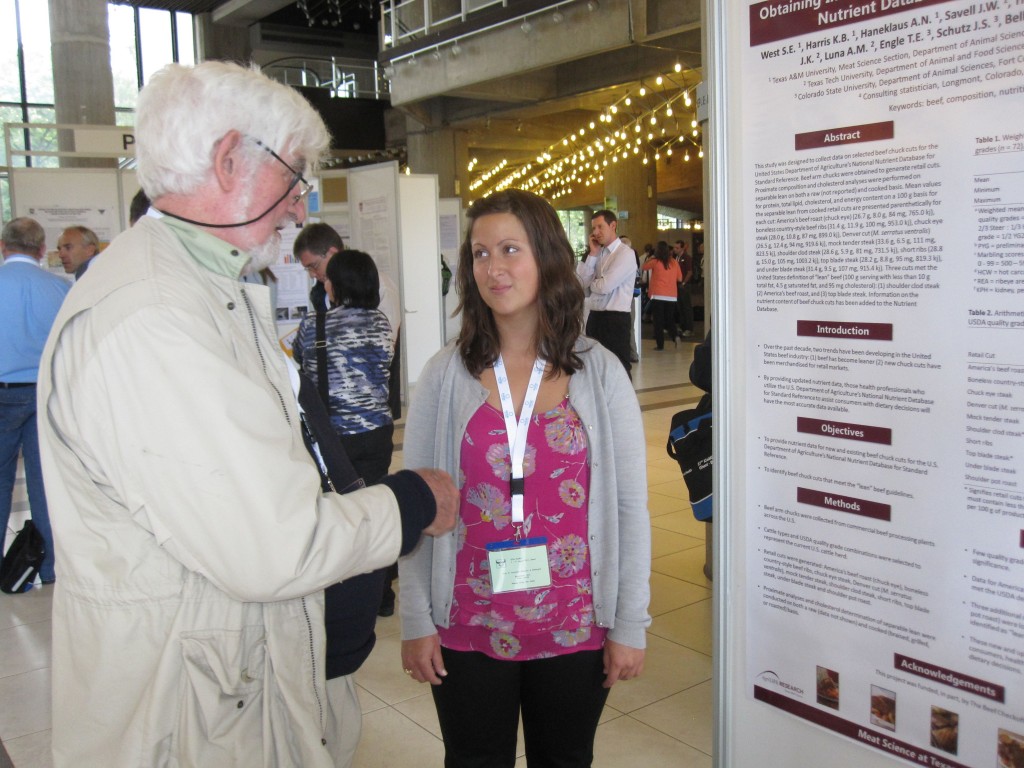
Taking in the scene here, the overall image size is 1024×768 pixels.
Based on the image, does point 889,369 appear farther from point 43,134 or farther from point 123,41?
point 43,134

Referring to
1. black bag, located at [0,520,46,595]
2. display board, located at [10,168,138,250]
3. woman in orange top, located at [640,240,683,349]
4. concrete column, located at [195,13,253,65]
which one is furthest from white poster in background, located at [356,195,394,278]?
concrete column, located at [195,13,253,65]

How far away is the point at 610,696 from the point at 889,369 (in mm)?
2061

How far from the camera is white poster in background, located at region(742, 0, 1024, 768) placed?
1270 mm

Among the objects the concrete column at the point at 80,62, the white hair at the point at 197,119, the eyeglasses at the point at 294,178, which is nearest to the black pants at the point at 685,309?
the concrete column at the point at 80,62

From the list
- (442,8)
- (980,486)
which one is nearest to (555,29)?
(442,8)

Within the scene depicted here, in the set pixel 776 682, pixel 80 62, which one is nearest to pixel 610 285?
pixel 776 682

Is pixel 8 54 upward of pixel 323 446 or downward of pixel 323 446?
upward

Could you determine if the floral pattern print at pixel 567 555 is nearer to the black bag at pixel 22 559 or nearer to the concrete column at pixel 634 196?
the black bag at pixel 22 559

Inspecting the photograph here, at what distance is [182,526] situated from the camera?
1.12 metres

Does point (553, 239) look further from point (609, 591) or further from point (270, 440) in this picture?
point (270, 440)

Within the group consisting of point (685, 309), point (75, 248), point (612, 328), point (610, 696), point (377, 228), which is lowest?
point (610, 696)

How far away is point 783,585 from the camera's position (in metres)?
1.60

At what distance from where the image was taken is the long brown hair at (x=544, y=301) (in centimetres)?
186

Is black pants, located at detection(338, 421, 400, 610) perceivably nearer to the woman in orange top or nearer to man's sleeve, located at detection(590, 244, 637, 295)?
man's sleeve, located at detection(590, 244, 637, 295)
